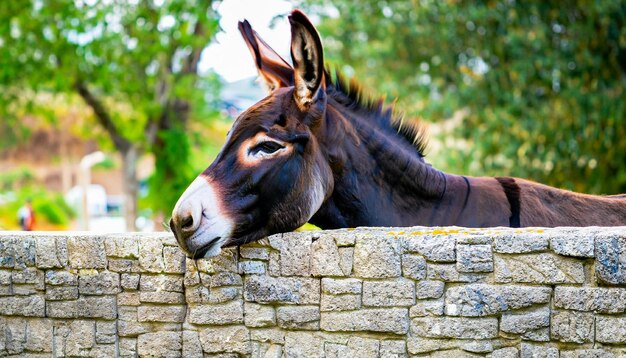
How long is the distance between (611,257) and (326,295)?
1425 millimetres

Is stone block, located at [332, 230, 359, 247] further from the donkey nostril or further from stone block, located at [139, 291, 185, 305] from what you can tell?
stone block, located at [139, 291, 185, 305]

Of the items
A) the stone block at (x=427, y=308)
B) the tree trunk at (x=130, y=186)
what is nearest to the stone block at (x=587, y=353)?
the stone block at (x=427, y=308)

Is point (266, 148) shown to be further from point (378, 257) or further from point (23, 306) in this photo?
point (23, 306)

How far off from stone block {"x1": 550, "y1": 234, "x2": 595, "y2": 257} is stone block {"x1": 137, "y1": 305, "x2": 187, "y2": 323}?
2.06m

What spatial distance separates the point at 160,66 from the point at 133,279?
11.2 m

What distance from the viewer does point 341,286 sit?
158 inches

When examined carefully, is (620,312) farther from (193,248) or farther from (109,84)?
(109,84)

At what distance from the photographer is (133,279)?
4.46m

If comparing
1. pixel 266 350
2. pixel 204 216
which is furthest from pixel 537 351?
pixel 204 216

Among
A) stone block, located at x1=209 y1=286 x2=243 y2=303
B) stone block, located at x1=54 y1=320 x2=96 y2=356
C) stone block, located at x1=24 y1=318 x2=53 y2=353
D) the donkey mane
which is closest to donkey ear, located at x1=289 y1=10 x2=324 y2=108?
the donkey mane

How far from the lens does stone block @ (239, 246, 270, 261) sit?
4141mm

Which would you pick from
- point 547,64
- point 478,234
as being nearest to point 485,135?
point 547,64

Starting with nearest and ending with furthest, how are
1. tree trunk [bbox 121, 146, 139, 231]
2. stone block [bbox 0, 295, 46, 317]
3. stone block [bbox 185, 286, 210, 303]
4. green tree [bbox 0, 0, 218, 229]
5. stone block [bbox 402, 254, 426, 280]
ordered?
stone block [bbox 402, 254, 426, 280] → stone block [bbox 185, 286, 210, 303] → stone block [bbox 0, 295, 46, 317] → green tree [bbox 0, 0, 218, 229] → tree trunk [bbox 121, 146, 139, 231]

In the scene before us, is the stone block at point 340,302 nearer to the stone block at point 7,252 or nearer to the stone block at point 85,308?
the stone block at point 85,308
